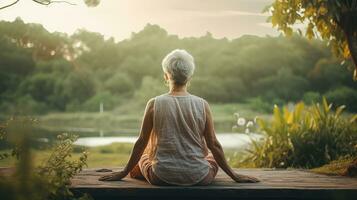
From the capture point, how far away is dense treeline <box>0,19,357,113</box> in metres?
16.5

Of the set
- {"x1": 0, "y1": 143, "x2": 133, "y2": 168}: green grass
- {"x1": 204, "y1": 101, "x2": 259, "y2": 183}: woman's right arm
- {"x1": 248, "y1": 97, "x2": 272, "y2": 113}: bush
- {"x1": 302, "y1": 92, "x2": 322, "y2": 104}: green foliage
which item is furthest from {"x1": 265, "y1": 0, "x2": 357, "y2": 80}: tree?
{"x1": 248, "y1": 97, "x2": 272, "y2": 113}: bush

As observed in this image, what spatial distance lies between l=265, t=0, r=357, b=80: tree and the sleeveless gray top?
153 cm

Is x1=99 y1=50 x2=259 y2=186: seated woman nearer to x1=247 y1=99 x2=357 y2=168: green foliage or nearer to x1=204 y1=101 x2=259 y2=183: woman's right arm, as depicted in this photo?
x1=204 y1=101 x2=259 y2=183: woman's right arm

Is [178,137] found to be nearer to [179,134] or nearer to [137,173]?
[179,134]

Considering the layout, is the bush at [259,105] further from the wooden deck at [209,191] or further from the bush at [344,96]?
the wooden deck at [209,191]

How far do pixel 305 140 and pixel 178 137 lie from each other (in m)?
3.86

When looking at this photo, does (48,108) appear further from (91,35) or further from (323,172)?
(323,172)

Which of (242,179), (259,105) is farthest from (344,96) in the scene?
(242,179)

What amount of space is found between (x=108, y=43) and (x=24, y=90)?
336cm

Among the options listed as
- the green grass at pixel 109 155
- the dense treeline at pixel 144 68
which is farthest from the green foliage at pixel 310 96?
the green grass at pixel 109 155

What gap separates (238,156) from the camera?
8414mm

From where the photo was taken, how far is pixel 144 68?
1809cm

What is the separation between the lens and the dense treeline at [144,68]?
16.5 m

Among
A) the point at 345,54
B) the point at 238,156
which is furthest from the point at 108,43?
the point at 345,54
